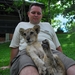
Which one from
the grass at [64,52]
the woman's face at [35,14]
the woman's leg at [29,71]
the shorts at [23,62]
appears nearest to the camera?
the woman's leg at [29,71]

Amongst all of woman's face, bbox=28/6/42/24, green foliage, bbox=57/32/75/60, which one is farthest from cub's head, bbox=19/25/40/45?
green foliage, bbox=57/32/75/60

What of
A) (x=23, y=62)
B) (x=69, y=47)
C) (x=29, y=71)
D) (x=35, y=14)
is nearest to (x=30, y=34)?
(x=23, y=62)

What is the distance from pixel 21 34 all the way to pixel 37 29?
0.96ft

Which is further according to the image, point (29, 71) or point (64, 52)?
point (64, 52)

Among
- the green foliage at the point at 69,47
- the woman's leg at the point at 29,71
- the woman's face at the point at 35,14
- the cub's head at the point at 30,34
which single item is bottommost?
the green foliage at the point at 69,47

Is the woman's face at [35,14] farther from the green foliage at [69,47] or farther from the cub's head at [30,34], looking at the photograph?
the green foliage at [69,47]

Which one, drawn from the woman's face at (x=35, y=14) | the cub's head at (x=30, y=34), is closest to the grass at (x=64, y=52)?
the woman's face at (x=35, y=14)

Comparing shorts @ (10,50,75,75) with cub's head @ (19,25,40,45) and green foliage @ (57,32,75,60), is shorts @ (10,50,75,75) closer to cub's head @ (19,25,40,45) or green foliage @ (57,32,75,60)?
cub's head @ (19,25,40,45)

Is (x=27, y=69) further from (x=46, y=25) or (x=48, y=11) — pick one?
(x=48, y=11)

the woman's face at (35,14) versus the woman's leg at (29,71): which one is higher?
the woman's face at (35,14)

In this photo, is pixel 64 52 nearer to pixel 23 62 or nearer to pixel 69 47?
pixel 69 47

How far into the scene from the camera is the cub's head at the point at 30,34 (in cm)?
420

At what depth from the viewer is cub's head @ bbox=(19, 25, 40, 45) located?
4195 mm

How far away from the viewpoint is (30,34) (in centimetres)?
421
